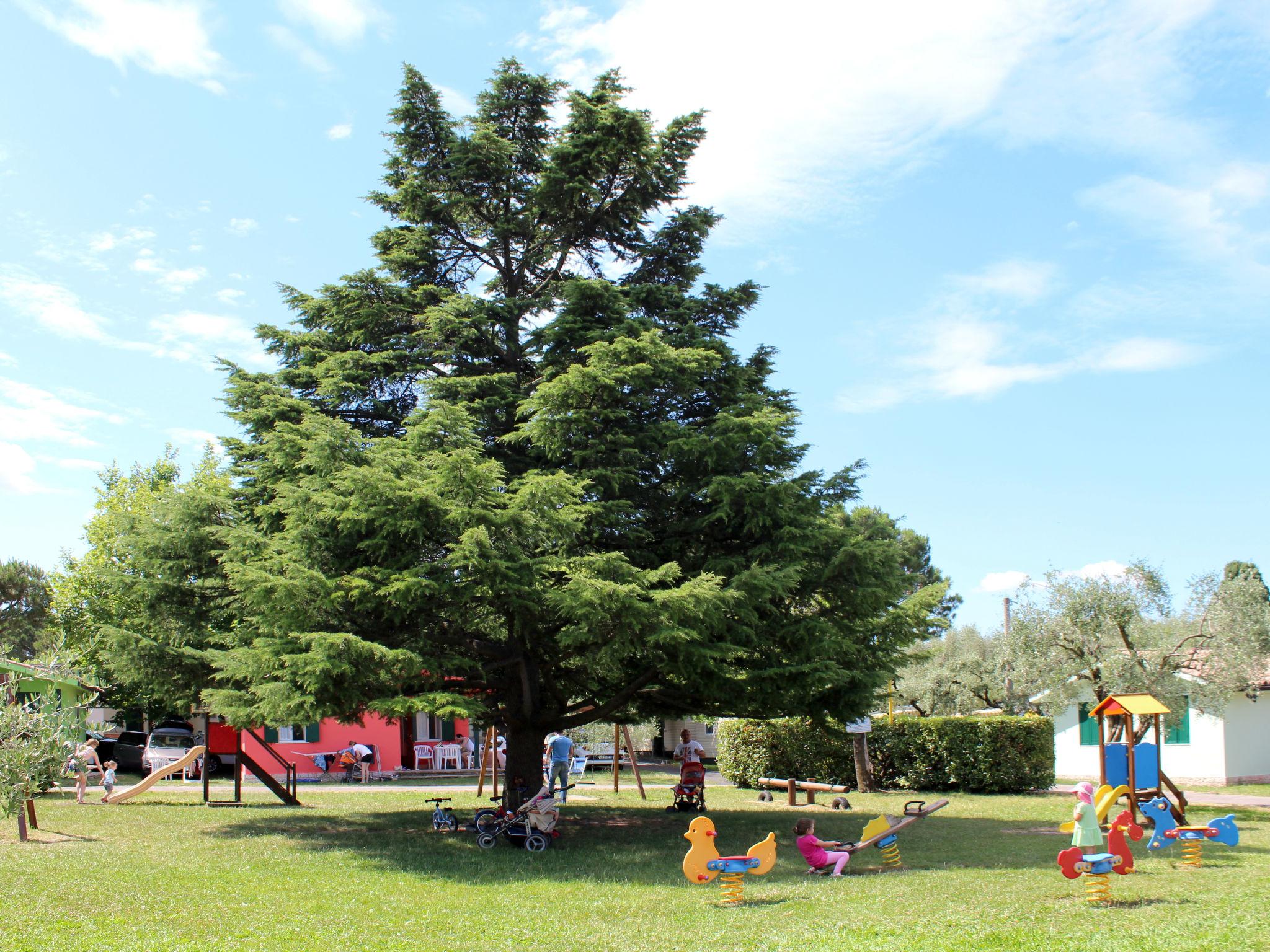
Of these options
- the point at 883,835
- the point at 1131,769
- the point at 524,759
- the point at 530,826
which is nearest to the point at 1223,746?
the point at 1131,769

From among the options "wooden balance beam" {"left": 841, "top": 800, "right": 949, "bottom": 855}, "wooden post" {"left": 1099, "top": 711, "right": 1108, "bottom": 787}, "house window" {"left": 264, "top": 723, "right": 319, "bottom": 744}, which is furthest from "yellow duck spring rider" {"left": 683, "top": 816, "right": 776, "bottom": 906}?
"house window" {"left": 264, "top": 723, "right": 319, "bottom": 744}

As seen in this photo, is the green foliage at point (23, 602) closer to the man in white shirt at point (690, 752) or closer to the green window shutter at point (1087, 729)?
the man in white shirt at point (690, 752)

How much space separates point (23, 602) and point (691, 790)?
44.9m

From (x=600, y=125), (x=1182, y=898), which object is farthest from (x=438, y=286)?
(x=1182, y=898)

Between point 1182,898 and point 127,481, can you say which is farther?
point 127,481

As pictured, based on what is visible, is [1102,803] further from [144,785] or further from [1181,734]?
[1181,734]

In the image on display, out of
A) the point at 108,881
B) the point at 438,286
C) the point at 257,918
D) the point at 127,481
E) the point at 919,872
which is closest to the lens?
the point at 257,918

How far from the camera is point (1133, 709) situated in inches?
538

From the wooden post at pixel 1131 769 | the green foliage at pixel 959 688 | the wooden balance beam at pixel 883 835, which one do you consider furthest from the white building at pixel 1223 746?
the wooden balance beam at pixel 883 835

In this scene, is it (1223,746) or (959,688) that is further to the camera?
(959,688)

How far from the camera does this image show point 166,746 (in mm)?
26594

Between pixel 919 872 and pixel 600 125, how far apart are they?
11981 mm

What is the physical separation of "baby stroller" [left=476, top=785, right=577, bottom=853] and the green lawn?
231 millimetres

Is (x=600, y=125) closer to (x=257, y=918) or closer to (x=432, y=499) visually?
(x=432, y=499)
